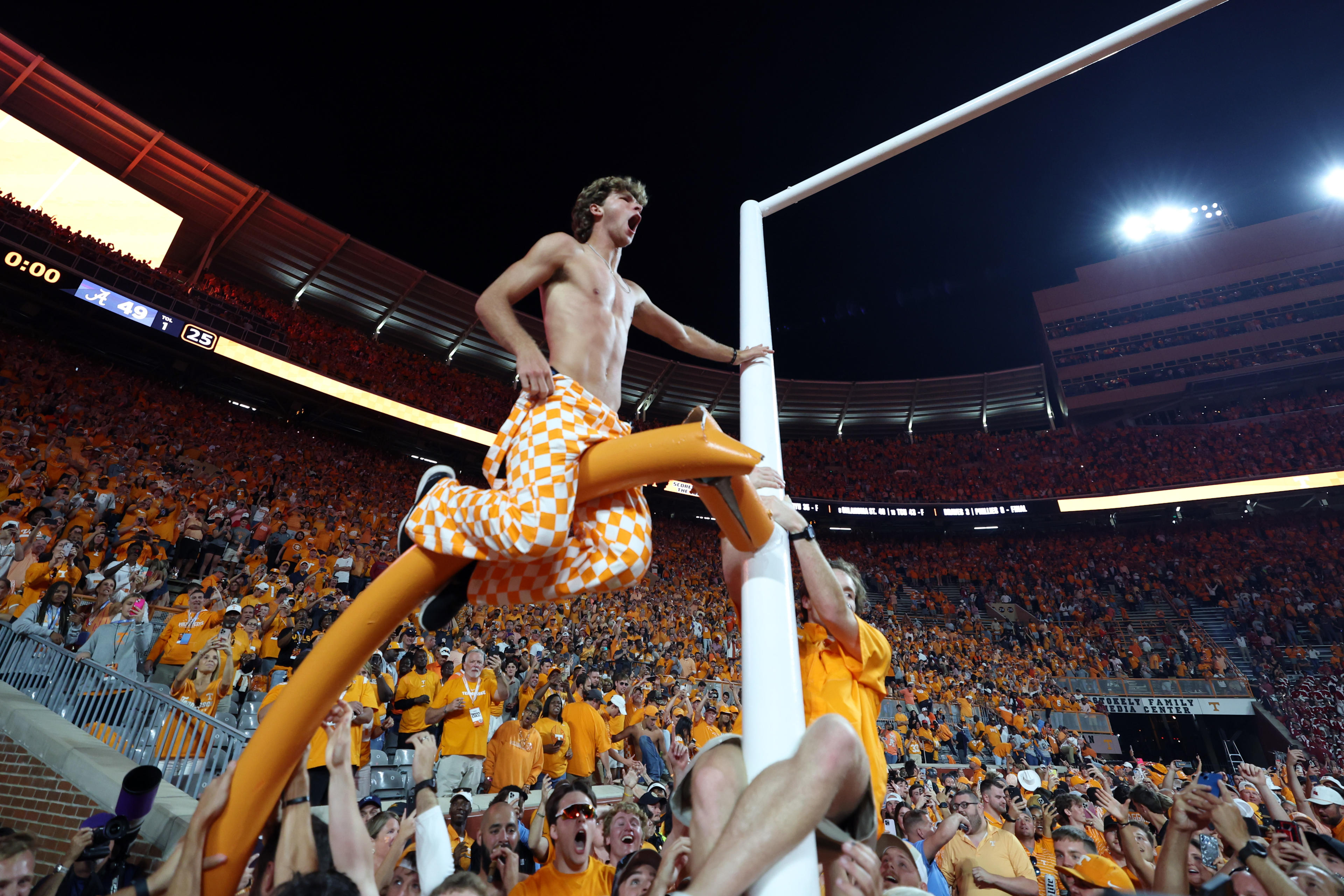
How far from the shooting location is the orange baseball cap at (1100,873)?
364 centimetres

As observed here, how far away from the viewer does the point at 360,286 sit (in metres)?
20.7

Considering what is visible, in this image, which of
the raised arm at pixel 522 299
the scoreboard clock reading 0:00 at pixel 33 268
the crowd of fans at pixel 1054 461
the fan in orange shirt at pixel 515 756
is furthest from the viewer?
the crowd of fans at pixel 1054 461

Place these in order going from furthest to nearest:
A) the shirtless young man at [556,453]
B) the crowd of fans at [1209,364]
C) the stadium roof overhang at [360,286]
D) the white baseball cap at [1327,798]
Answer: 1. the crowd of fans at [1209,364]
2. the stadium roof overhang at [360,286]
3. the white baseball cap at [1327,798]
4. the shirtless young man at [556,453]

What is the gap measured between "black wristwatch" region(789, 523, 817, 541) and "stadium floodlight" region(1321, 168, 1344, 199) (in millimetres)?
36585

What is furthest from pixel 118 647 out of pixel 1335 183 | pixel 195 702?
pixel 1335 183

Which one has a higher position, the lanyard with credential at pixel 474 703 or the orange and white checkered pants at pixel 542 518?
the orange and white checkered pants at pixel 542 518

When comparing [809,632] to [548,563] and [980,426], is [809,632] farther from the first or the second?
[980,426]

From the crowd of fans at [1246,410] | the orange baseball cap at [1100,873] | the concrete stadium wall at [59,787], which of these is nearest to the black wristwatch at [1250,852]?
the orange baseball cap at [1100,873]

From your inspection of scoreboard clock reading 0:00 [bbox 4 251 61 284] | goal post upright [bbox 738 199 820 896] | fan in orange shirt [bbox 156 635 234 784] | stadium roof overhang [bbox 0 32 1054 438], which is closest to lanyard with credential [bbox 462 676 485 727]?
fan in orange shirt [bbox 156 635 234 784]

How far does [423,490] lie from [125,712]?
5567 millimetres

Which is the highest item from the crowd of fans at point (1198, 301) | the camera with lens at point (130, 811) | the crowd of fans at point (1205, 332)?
the crowd of fans at point (1198, 301)

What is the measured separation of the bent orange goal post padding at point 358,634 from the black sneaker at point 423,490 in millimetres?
119

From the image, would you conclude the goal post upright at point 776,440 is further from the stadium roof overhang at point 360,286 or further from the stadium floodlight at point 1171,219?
the stadium floodlight at point 1171,219

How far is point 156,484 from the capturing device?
12414 millimetres
